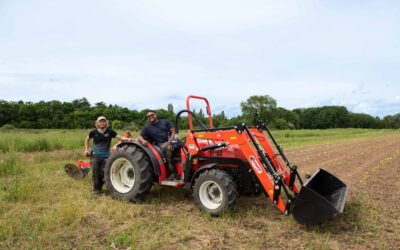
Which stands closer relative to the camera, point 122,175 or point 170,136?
point 122,175

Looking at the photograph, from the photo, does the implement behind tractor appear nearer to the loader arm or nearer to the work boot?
the loader arm

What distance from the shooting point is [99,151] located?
6.75 metres

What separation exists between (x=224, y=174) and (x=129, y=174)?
2175 millimetres

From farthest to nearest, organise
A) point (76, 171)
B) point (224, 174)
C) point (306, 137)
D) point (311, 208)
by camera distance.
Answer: point (306, 137)
point (76, 171)
point (224, 174)
point (311, 208)

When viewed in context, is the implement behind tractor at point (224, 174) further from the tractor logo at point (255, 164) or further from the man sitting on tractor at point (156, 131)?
the man sitting on tractor at point (156, 131)

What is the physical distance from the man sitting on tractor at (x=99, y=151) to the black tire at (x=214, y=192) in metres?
2.07

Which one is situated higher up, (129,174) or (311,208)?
(129,174)

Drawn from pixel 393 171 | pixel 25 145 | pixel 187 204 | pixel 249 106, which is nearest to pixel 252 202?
pixel 187 204

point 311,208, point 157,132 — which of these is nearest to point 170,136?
point 157,132

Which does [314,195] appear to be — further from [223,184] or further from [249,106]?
[249,106]

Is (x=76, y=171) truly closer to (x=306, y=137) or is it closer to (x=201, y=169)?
(x=201, y=169)

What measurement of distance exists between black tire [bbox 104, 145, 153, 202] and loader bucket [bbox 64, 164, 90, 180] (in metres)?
1.55

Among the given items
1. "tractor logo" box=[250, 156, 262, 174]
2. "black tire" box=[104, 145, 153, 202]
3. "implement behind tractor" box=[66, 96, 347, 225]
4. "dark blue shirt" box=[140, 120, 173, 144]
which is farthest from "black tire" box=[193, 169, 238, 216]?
"dark blue shirt" box=[140, 120, 173, 144]

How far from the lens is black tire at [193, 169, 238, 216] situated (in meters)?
4.81
